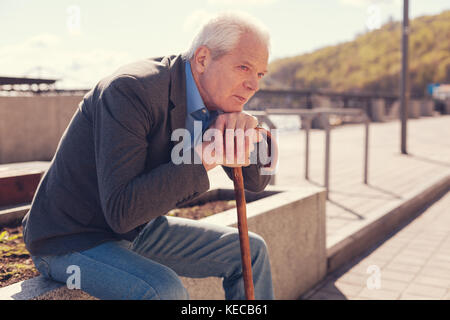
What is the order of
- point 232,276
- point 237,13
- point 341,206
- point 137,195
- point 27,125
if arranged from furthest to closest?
point 27,125
point 341,206
point 232,276
point 237,13
point 137,195

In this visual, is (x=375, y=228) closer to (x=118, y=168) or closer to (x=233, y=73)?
(x=233, y=73)

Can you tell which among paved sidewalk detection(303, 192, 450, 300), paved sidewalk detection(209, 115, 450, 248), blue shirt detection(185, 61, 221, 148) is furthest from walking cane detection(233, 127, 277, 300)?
paved sidewalk detection(209, 115, 450, 248)

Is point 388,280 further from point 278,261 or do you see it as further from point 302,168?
point 302,168

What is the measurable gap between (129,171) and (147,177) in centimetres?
6

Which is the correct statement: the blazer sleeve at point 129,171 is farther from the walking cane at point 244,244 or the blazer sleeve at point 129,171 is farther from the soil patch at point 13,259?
the soil patch at point 13,259

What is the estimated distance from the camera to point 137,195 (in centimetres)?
158

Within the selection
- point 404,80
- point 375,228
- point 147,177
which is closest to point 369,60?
point 404,80

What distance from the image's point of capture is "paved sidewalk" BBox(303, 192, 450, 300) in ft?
Result: 12.2

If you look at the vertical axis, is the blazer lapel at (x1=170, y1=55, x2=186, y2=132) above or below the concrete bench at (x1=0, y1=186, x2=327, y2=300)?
above

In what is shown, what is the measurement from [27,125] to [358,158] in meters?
6.65

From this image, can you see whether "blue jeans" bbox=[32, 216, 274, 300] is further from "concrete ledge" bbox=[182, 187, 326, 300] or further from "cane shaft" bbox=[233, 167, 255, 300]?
"concrete ledge" bbox=[182, 187, 326, 300]

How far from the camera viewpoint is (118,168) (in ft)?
5.25

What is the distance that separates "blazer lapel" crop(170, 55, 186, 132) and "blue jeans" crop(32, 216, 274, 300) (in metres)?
0.48
